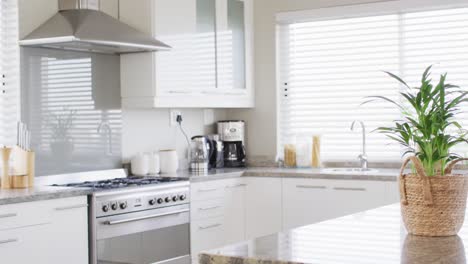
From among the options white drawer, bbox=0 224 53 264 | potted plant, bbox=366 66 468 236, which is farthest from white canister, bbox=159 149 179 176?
potted plant, bbox=366 66 468 236

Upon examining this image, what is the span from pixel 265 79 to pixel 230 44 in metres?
0.48

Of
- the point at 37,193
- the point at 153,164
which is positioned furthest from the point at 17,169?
the point at 153,164

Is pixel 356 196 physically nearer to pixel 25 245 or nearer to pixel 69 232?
pixel 69 232

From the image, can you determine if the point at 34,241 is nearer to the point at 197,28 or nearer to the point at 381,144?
the point at 197,28

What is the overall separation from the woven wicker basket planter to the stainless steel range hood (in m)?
2.55

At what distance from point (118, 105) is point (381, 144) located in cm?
199

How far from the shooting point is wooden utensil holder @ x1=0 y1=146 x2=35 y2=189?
13.8 ft

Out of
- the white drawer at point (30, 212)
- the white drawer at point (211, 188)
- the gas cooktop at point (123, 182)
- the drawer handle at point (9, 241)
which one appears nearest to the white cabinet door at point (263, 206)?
the white drawer at point (211, 188)

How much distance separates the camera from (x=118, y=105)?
17.1ft

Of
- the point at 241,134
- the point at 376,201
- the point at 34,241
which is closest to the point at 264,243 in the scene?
the point at 34,241

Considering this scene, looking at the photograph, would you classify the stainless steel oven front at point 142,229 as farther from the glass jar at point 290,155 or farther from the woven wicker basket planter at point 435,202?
the woven wicker basket planter at point 435,202

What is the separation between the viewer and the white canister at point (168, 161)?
17.8 ft

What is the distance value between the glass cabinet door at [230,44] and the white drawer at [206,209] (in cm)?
93

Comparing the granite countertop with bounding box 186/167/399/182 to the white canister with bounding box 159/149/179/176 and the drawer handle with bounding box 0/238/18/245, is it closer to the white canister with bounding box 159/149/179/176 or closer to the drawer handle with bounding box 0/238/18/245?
the white canister with bounding box 159/149/179/176
